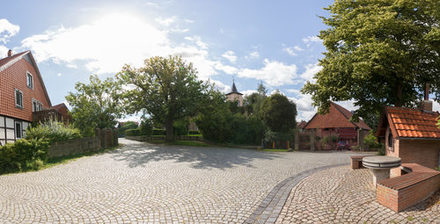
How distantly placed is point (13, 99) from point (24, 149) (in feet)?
32.3

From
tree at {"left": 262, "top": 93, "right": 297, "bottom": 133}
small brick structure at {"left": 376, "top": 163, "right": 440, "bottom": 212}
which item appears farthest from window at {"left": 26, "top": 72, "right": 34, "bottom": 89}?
small brick structure at {"left": 376, "top": 163, "right": 440, "bottom": 212}

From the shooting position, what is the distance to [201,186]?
852cm

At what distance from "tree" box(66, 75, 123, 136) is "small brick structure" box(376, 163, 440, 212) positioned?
29116mm

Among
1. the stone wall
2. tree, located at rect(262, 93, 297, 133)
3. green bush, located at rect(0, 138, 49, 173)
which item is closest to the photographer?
green bush, located at rect(0, 138, 49, 173)

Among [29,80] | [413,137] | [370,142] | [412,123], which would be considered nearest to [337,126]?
[370,142]

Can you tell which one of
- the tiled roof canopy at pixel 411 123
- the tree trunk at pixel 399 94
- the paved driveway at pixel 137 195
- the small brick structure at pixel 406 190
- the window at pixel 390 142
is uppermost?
the tree trunk at pixel 399 94

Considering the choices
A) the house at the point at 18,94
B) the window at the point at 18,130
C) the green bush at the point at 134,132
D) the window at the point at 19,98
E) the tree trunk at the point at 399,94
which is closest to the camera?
the tree trunk at the point at 399,94

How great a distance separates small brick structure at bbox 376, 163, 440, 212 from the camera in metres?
5.86

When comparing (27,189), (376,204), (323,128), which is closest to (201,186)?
(376,204)

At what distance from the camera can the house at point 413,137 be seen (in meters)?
9.63

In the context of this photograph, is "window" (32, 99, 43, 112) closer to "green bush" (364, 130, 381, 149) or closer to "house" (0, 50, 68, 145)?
"house" (0, 50, 68, 145)

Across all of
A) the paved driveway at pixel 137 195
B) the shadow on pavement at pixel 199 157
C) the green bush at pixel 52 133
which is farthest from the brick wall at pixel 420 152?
the green bush at pixel 52 133

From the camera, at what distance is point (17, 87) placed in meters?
20.9

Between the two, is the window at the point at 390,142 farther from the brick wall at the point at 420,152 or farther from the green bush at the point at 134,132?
the green bush at the point at 134,132
